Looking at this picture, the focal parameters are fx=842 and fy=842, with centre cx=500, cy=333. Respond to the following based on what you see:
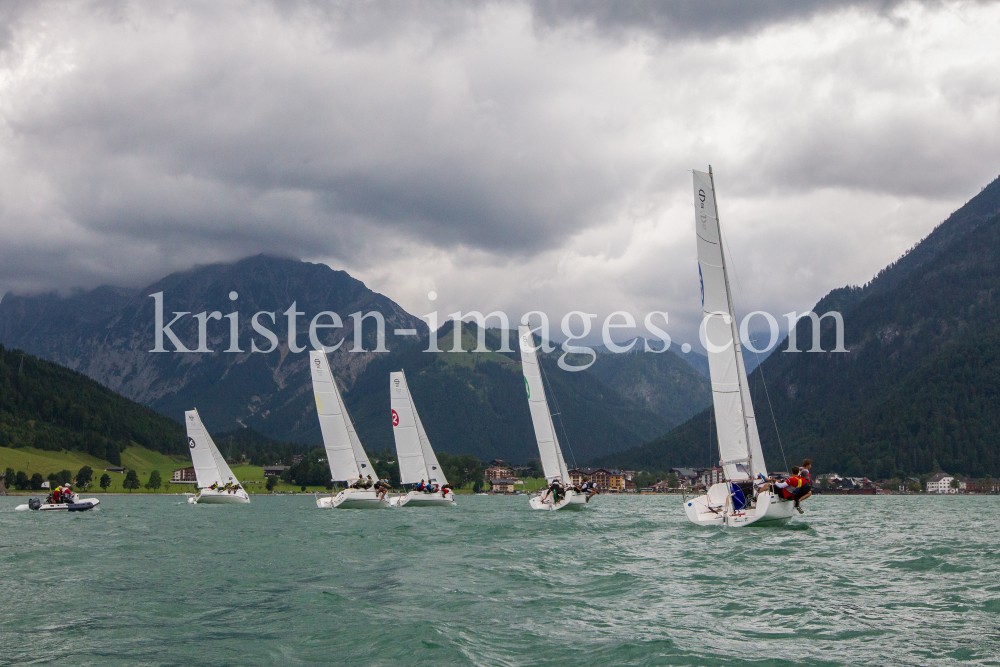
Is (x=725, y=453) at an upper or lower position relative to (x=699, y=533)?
upper

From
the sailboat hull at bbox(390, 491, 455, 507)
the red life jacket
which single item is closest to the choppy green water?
the red life jacket

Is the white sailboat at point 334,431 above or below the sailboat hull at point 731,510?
above

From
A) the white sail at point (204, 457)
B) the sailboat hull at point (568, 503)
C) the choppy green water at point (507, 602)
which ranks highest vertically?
the white sail at point (204, 457)

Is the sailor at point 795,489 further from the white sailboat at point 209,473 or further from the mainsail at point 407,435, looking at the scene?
the white sailboat at point 209,473

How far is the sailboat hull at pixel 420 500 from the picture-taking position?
9000 centimetres

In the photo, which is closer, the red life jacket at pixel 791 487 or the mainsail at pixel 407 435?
the red life jacket at pixel 791 487

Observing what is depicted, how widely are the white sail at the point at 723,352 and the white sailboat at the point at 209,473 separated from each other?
278 feet

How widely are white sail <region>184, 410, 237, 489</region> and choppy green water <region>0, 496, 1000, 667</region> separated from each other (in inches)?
3074

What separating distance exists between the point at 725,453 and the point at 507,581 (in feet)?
68.8

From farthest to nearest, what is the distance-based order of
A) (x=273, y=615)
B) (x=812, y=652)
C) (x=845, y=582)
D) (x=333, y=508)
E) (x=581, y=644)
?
1. (x=333, y=508)
2. (x=845, y=582)
3. (x=273, y=615)
4. (x=581, y=644)
5. (x=812, y=652)

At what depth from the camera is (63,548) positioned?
38.9 meters

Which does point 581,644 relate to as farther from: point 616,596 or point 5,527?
point 5,527

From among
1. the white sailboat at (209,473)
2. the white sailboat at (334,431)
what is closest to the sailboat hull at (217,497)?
the white sailboat at (209,473)

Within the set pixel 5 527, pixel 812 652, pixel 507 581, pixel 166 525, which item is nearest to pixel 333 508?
pixel 166 525
